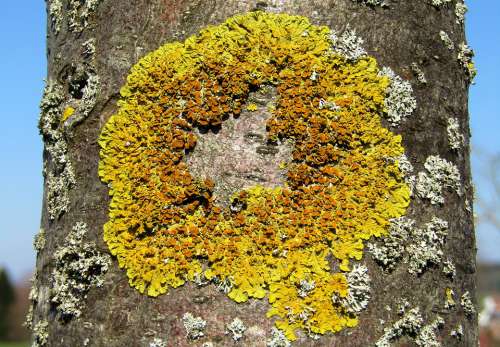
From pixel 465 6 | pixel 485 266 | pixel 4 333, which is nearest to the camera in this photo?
pixel 465 6

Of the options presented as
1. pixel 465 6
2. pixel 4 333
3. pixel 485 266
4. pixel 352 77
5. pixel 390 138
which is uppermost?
pixel 485 266

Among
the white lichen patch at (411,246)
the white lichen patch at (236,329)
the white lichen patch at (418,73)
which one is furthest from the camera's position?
the white lichen patch at (418,73)

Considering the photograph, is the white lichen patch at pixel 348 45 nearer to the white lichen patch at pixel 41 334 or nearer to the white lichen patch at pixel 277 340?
the white lichen patch at pixel 277 340

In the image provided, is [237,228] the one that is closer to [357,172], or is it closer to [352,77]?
[357,172]

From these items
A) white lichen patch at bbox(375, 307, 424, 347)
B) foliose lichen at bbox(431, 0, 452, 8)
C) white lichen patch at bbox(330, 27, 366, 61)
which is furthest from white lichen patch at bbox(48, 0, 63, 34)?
white lichen patch at bbox(375, 307, 424, 347)

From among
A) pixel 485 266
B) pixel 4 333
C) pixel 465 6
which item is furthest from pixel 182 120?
pixel 485 266

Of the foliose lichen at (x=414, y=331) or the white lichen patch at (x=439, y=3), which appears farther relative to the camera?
the white lichen patch at (x=439, y=3)

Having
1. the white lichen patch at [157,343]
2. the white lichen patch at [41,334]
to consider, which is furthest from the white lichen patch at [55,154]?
the white lichen patch at [157,343]
